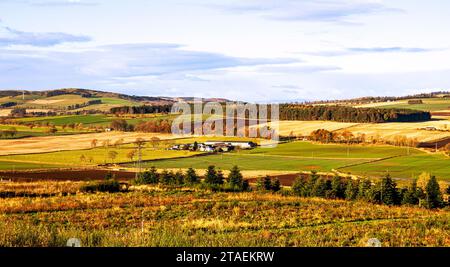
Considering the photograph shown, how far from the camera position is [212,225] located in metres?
18.4

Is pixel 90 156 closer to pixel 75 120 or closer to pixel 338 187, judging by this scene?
pixel 338 187

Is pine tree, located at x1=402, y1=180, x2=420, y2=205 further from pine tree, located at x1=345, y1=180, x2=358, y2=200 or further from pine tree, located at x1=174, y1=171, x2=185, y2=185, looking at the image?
pine tree, located at x1=174, y1=171, x2=185, y2=185

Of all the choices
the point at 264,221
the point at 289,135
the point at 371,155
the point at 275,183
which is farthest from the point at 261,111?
the point at 264,221

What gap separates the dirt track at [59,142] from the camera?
3034 inches

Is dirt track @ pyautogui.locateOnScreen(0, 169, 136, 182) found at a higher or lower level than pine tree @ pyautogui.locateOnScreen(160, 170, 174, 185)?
lower

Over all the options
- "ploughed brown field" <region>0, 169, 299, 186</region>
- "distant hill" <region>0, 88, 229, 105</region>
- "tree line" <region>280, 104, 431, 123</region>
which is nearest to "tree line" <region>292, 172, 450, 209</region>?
"ploughed brown field" <region>0, 169, 299, 186</region>

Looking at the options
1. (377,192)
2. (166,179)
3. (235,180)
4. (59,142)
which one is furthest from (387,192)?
(59,142)

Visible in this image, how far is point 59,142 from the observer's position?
279 ft

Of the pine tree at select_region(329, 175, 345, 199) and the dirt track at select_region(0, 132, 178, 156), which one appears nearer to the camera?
the pine tree at select_region(329, 175, 345, 199)

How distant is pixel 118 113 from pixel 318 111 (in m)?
47.6

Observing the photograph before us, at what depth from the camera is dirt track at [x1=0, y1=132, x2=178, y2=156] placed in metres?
77.1

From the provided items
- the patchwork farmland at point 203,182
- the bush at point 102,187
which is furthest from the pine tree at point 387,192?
the bush at point 102,187

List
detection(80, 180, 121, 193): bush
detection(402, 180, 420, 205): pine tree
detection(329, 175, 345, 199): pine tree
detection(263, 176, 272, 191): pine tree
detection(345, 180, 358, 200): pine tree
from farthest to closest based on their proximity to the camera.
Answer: detection(263, 176, 272, 191): pine tree → detection(329, 175, 345, 199): pine tree → detection(345, 180, 358, 200): pine tree → detection(80, 180, 121, 193): bush → detection(402, 180, 420, 205): pine tree

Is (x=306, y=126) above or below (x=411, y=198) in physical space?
above
